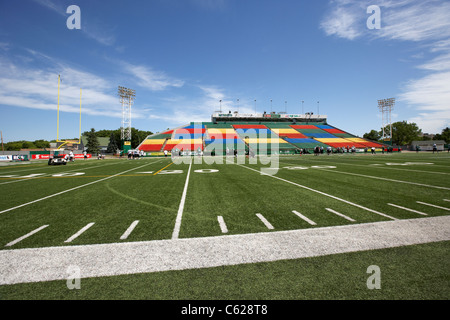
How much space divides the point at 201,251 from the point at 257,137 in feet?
202

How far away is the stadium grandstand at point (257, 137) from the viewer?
5222cm

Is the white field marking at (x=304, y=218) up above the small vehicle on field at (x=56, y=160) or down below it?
below

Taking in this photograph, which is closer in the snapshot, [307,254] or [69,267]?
[69,267]

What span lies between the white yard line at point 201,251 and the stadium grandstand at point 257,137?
4050 centimetres

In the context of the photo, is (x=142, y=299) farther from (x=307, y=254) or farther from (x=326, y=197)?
(x=326, y=197)

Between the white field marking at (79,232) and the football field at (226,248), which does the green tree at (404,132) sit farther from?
the white field marking at (79,232)

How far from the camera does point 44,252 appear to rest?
11.2 ft

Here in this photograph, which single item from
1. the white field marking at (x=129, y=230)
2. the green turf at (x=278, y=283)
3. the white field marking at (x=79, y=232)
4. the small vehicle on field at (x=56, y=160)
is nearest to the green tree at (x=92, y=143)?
the small vehicle on field at (x=56, y=160)

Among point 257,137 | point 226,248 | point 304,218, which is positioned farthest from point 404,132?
point 226,248

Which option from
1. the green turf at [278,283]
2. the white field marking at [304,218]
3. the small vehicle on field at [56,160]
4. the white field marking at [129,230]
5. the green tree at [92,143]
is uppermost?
the green tree at [92,143]

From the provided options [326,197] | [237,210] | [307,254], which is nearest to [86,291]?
[307,254]

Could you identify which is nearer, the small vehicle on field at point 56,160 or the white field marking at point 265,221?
the white field marking at point 265,221

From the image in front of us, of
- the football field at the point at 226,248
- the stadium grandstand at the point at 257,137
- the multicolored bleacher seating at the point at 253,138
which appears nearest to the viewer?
the football field at the point at 226,248
